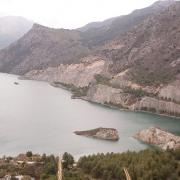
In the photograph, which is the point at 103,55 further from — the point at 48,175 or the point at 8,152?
the point at 48,175

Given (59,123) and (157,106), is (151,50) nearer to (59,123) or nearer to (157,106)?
(157,106)

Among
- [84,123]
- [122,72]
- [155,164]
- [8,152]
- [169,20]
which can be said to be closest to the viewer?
[155,164]

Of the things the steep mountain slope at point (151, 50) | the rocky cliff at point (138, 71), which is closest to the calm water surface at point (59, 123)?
the rocky cliff at point (138, 71)

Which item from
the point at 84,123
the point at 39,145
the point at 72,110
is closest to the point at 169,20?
the point at 72,110

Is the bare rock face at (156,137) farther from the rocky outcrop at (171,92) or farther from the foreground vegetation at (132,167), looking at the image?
the rocky outcrop at (171,92)

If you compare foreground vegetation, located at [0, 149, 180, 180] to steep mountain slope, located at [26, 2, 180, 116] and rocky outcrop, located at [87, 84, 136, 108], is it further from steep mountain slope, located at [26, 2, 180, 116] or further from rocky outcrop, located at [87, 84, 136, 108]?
rocky outcrop, located at [87, 84, 136, 108]

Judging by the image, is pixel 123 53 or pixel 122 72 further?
pixel 123 53

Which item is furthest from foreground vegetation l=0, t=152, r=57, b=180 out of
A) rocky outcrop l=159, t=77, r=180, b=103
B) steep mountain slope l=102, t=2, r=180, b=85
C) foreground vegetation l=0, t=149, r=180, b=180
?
steep mountain slope l=102, t=2, r=180, b=85
